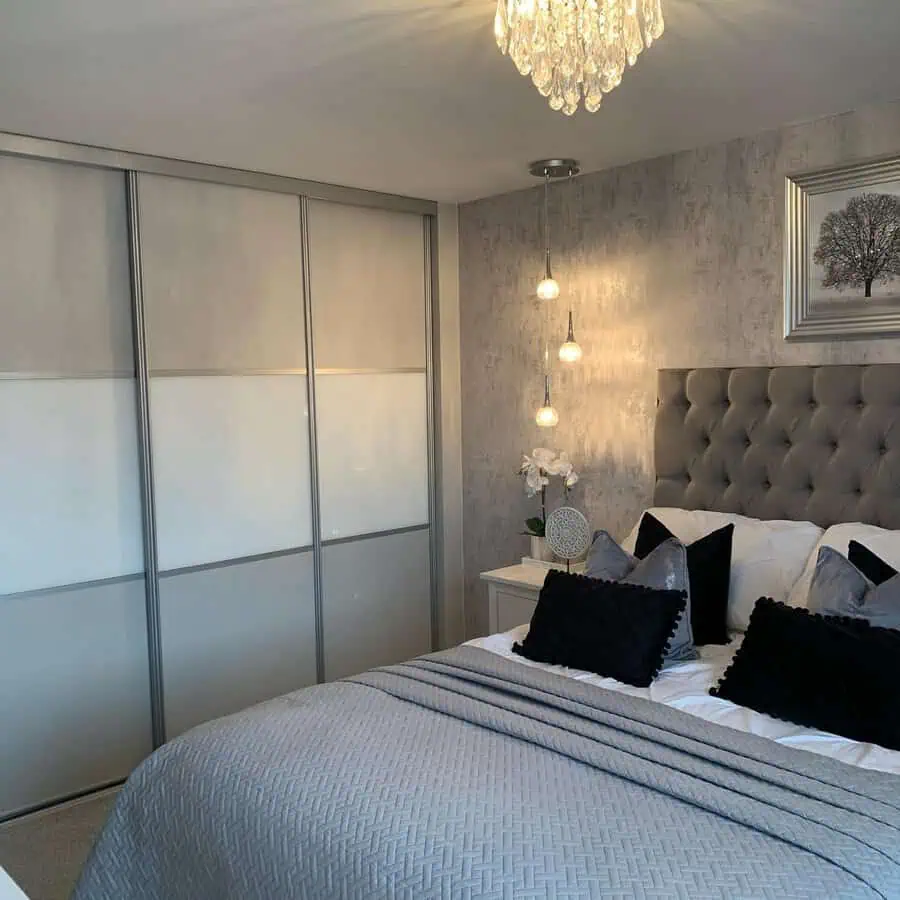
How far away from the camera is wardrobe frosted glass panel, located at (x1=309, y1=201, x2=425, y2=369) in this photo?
385cm

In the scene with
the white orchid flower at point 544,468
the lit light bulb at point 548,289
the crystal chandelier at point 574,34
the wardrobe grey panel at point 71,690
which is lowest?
the wardrobe grey panel at point 71,690

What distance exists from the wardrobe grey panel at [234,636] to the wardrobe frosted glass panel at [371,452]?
327 millimetres

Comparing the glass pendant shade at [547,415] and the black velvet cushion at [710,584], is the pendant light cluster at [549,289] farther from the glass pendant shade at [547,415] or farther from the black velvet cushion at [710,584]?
the black velvet cushion at [710,584]

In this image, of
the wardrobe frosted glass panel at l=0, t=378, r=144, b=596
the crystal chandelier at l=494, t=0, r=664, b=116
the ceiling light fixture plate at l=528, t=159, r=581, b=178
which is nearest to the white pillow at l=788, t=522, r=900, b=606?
the crystal chandelier at l=494, t=0, r=664, b=116

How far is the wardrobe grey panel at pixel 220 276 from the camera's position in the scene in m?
3.34

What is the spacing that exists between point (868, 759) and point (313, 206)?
2932mm

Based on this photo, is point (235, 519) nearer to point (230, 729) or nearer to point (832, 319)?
point (230, 729)

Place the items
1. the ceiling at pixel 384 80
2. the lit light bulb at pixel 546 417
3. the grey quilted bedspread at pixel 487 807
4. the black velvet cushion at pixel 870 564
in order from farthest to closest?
1. the lit light bulb at pixel 546 417
2. the black velvet cushion at pixel 870 564
3. the ceiling at pixel 384 80
4. the grey quilted bedspread at pixel 487 807

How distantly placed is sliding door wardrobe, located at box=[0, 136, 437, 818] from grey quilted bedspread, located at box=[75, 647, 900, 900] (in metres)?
1.16

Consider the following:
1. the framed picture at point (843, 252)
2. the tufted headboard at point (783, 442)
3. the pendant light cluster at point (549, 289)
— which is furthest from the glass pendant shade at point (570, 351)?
the framed picture at point (843, 252)

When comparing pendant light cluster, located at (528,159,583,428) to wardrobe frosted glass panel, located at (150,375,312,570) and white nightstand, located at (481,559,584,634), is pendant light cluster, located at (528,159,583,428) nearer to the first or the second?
white nightstand, located at (481,559,584,634)

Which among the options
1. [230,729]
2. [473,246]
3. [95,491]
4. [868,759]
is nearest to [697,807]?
[868,759]

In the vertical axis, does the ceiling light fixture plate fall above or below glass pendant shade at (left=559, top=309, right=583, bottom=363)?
above

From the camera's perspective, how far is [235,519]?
361cm
